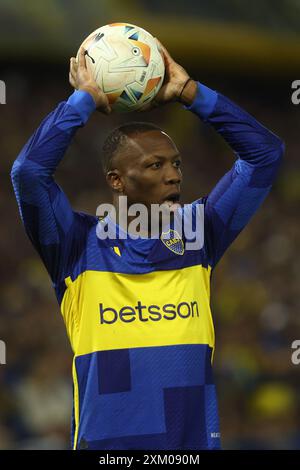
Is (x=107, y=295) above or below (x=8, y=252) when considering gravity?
above

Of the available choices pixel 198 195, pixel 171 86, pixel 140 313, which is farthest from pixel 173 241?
pixel 198 195

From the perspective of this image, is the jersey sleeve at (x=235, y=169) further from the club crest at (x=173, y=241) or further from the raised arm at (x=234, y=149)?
the club crest at (x=173, y=241)

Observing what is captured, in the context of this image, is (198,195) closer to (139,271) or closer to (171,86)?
(171,86)

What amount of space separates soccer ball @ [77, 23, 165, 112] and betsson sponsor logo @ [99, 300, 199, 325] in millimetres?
732

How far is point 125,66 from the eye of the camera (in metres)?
3.11

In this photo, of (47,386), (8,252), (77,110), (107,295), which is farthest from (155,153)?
(8,252)

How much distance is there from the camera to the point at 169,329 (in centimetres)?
303

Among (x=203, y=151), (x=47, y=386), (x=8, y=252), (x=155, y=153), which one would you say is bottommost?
(x=47, y=386)

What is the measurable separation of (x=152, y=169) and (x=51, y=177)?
0.41m

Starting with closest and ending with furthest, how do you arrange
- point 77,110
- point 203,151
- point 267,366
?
1. point 77,110
2. point 267,366
3. point 203,151

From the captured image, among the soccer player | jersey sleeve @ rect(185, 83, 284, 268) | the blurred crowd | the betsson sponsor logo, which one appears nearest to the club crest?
the soccer player

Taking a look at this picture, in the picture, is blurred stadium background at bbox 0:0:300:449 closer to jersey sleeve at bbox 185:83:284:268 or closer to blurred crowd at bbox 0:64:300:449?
blurred crowd at bbox 0:64:300:449
